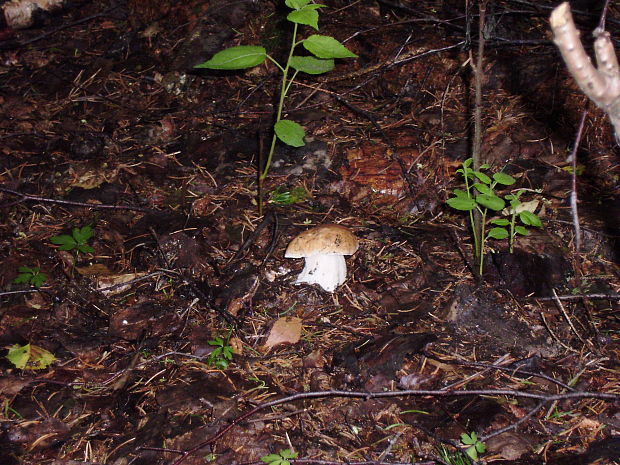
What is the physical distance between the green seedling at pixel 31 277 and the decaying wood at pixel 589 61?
10.6 ft

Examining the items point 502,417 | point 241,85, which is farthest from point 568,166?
point 241,85

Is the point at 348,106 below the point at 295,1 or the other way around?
below

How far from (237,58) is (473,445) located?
2.47 m

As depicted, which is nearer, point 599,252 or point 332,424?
point 332,424

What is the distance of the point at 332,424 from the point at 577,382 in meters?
1.29

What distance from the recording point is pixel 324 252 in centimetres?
308

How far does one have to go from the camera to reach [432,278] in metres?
3.22

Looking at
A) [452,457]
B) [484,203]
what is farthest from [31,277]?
[484,203]

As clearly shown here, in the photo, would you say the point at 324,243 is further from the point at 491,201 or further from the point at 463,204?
the point at 491,201

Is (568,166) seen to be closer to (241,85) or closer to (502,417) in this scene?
(502,417)

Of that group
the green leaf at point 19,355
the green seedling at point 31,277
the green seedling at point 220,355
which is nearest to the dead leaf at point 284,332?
the green seedling at point 220,355

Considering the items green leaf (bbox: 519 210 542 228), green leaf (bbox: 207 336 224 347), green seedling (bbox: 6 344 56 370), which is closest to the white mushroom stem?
green leaf (bbox: 207 336 224 347)

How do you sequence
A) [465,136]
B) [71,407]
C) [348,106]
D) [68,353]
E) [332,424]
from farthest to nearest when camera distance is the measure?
1. [348,106]
2. [465,136]
3. [68,353]
4. [71,407]
5. [332,424]

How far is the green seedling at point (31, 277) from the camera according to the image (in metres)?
3.21
